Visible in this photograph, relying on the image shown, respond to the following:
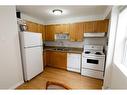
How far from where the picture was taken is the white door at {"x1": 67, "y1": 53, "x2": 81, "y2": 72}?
3.19 m

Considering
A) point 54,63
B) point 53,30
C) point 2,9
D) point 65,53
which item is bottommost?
point 54,63

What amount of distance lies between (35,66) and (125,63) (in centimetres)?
258

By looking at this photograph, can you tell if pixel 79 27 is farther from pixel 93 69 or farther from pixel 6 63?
Result: pixel 6 63

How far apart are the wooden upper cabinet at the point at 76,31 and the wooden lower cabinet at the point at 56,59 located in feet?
2.61

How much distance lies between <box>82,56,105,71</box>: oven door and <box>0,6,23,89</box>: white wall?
2.16 metres

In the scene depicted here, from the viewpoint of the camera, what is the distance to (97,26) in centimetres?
300

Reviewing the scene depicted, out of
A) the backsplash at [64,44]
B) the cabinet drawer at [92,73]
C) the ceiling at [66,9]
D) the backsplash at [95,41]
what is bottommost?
the cabinet drawer at [92,73]

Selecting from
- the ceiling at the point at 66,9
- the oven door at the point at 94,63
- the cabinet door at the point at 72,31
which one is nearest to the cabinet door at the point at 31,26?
the ceiling at the point at 66,9

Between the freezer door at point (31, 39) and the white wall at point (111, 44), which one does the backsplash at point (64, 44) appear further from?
the white wall at point (111, 44)

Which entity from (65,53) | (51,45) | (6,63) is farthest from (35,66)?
(51,45)

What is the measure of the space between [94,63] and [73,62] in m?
0.80

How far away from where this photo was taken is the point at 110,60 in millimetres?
2047

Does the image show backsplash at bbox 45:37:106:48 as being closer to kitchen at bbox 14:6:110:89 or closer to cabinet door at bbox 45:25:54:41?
kitchen at bbox 14:6:110:89

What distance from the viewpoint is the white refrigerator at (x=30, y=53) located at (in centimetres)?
244
